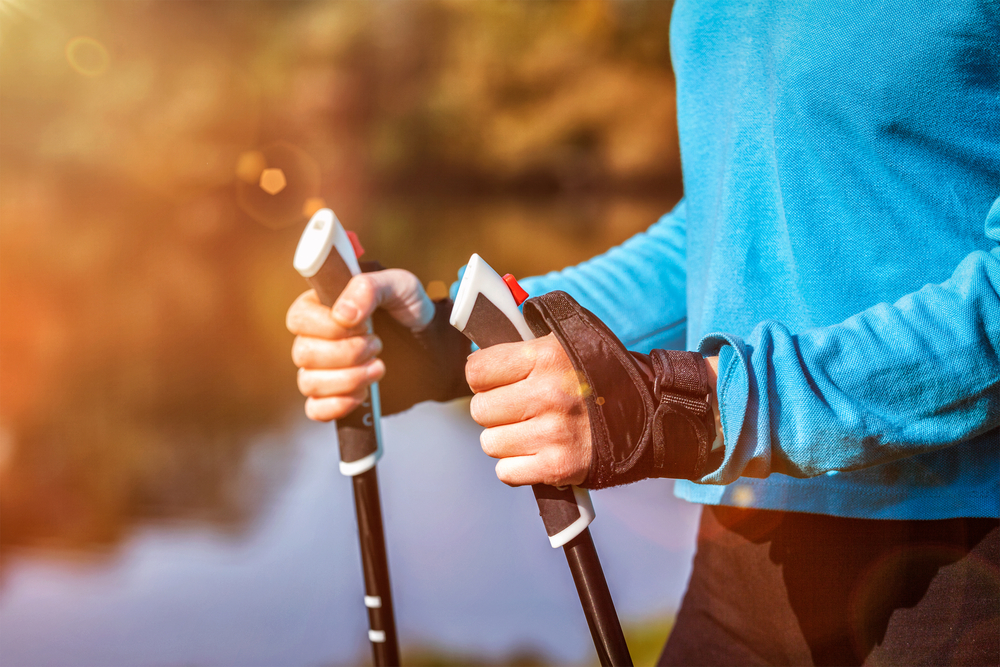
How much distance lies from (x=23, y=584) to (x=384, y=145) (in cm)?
2786

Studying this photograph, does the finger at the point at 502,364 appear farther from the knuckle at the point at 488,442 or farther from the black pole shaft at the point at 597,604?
the black pole shaft at the point at 597,604

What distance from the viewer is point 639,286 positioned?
1.27 m

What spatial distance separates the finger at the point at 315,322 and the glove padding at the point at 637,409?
42cm

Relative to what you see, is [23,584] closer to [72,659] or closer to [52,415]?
[72,659]

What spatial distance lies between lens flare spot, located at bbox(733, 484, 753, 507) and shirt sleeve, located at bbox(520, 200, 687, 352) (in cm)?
33

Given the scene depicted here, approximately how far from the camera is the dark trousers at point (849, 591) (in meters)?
0.97

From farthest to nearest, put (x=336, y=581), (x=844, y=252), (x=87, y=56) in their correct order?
(x=87, y=56), (x=336, y=581), (x=844, y=252)

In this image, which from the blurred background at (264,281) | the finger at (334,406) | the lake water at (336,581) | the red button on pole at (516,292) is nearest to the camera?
the red button on pole at (516,292)

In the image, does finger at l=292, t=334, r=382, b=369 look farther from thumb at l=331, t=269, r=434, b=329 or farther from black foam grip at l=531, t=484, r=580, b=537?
black foam grip at l=531, t=484, r=580, b=537

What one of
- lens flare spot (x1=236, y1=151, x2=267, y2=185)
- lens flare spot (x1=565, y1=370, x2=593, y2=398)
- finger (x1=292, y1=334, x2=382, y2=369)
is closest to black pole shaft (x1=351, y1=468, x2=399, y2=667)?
finger (x1=292, y1=334, x2=382, y2=369)

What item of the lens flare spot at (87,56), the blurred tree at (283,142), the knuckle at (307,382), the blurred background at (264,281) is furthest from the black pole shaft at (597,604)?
the lens flare spot at (87,56)

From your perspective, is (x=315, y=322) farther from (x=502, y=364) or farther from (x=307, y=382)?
(x=502, y=364)

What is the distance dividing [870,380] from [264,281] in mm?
14820

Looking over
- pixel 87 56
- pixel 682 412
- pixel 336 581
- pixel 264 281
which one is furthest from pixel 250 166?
pixel 682 412
